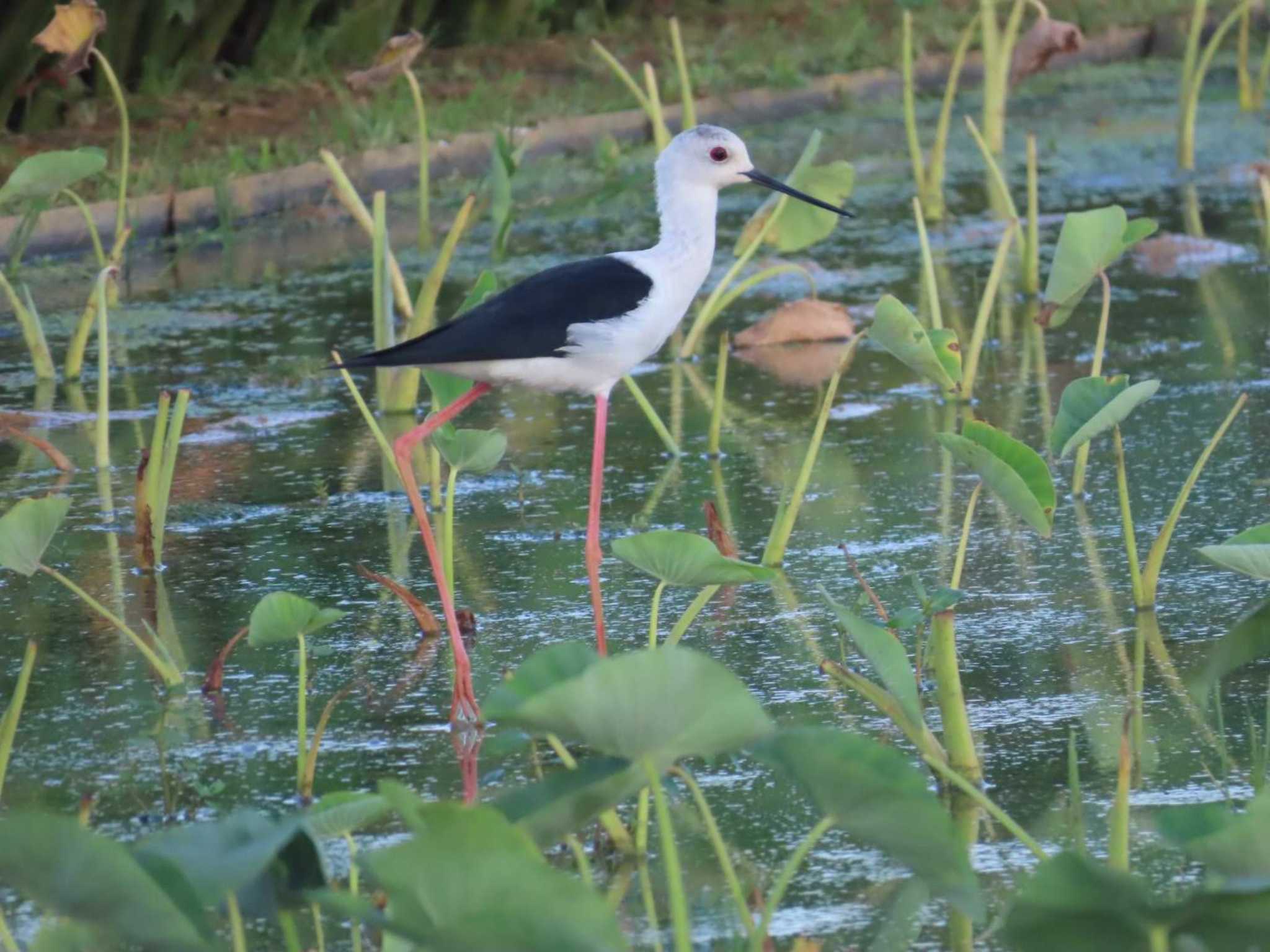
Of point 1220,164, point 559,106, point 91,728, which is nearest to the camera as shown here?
point 91,728

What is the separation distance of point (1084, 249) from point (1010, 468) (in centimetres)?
134

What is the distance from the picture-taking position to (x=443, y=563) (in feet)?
15.1

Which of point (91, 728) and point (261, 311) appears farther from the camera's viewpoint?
point (261, 311)

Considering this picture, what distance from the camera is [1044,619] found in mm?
4562

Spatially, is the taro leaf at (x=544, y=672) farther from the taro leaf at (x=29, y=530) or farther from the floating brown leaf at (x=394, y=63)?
the floating brown leaf at (x=394, y=63)

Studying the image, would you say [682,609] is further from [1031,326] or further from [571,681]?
[1031,326]

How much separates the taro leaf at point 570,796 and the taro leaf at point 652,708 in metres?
0.05

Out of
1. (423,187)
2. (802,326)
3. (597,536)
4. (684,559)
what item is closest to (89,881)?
(684,559)

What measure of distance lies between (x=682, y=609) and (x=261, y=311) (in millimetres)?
3988

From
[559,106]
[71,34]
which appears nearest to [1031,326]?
[71,34]

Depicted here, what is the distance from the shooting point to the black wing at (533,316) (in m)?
4.36

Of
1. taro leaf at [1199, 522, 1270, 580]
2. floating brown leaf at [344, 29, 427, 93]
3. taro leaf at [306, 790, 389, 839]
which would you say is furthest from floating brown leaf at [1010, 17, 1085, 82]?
taro leaf at [306, 790, 389, 839]

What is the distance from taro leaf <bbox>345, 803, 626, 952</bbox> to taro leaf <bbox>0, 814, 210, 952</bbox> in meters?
0.25

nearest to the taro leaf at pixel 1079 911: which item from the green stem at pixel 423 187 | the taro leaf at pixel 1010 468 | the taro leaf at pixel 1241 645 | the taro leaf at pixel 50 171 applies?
the taro leaf at pixel 1241 645
